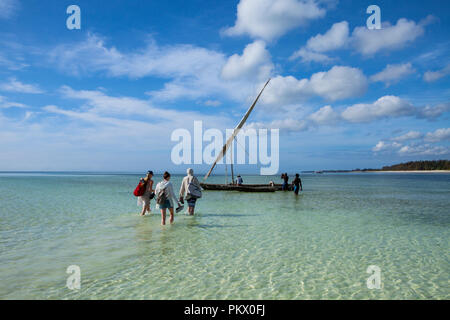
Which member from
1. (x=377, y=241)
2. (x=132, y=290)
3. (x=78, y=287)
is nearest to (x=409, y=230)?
(x=377, y=241)

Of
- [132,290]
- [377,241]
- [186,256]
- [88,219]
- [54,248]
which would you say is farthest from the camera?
[88,219]

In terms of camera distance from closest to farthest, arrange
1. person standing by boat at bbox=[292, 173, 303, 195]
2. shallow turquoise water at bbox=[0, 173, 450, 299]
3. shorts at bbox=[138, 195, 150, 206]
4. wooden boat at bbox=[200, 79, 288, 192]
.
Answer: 1. shallow turquoise water at bbox=[0, 173, 450, 299]
2. shorts at bbox=[138, 195, 150, 206]
3. person standing by boat at bbox=[292, 173, 303, 195]
4. wooden boat at bbox=[200, 79, 288, 192]

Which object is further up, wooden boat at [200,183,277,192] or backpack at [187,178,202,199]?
backpack at [187,178,202,199]

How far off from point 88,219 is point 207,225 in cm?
591

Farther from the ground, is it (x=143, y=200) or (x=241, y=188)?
(x=143, y=200)

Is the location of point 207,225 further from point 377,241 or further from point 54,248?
point 377,241

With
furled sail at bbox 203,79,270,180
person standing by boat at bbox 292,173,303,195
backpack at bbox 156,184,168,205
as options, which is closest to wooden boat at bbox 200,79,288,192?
furled sail at bbox 203,79,270,180

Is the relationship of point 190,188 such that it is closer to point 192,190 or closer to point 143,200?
point 192,190

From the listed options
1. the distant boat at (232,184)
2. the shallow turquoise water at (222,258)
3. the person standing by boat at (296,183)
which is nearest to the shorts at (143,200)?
the shallow turquoise water at (222,258)

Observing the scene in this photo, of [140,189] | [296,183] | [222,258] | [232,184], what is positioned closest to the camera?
[222,258]

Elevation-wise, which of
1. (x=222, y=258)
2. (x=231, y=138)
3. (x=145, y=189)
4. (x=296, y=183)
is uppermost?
(x=231, y=138)

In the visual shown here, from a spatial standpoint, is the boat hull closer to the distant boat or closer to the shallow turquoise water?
the distant boat

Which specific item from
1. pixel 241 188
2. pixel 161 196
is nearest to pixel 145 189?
pixel 161 196
